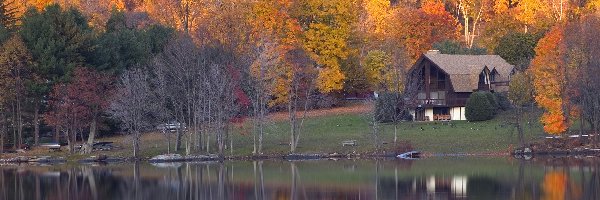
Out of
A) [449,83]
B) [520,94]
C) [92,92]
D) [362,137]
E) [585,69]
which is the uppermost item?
[585,69]

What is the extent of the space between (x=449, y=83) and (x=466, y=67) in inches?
111

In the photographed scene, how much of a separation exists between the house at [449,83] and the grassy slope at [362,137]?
16.4ft

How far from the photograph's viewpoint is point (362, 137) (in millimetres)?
81375

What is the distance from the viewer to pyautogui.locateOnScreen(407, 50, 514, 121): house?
94.4 m

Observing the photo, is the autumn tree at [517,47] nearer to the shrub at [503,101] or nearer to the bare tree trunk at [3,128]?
the shrub at [503,101]

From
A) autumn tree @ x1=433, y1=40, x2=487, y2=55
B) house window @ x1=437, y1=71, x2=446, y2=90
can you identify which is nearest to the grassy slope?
house window @ x1=437, y1=71, x2=446, y2=90

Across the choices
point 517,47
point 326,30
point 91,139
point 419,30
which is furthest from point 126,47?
point 419,30

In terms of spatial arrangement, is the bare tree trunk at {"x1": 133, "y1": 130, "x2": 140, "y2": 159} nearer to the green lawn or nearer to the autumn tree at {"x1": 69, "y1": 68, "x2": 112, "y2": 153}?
the autumn tree at {"x1": 69, "y1": 68, "x2": 112, "y2": 153}

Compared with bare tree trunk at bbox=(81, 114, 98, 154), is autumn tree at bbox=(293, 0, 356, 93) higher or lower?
higher

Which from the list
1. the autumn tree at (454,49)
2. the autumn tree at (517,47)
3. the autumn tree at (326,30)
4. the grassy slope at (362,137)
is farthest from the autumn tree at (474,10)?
the grassy slope at (362,137)

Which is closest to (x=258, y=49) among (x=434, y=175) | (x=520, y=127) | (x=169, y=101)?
(x=169, y=101)

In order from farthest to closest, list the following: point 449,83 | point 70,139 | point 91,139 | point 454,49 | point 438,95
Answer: point 454,49 < point 438,95 < point 449,83 < point 70,139 < point 91,139

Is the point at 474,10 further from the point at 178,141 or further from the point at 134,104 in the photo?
the point at 134,104

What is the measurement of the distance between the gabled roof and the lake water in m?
22.5
